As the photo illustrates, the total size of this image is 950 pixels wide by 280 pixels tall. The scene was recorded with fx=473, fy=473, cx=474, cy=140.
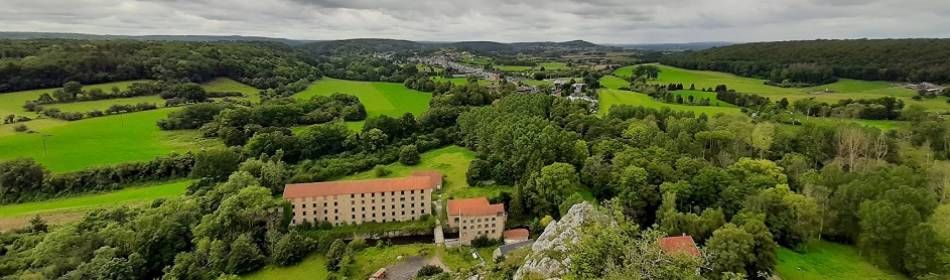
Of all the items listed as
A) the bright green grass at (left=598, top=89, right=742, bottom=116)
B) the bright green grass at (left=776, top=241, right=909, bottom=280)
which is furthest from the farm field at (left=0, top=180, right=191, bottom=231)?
the bright green grass at (left=598, top=89, right=742, bottom=116)

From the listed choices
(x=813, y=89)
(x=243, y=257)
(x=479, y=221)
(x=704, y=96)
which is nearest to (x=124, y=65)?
(x=243, y=257)

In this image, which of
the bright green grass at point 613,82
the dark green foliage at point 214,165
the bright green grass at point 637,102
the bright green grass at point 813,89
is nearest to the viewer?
the dark green foliage at point 214,165

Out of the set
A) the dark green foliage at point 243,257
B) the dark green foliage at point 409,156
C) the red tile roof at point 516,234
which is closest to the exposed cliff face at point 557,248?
the red tile roof at point 516,234

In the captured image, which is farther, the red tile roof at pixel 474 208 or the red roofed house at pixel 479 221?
the red tile roof at pixel 474 208

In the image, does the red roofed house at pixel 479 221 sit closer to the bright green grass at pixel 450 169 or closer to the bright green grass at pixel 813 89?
the bright green grass at pixel 450 169

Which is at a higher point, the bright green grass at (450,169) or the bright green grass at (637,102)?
the bright green grass at (637,102)

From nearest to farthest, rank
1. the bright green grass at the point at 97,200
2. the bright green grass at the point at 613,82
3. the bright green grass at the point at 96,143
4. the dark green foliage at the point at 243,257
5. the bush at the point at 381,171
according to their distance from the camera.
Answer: the dark green foliage at the point at 243,257
the bright green grass at the point at 97,200
the bright green grass at the point at 96,143
the bush at the point at 381,171
the bright green grass at the point at 613,82

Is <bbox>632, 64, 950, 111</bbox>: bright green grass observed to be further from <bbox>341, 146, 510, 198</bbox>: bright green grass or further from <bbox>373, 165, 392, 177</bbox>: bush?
<bbox>373, 165, 392, 177</bbox>: bush
